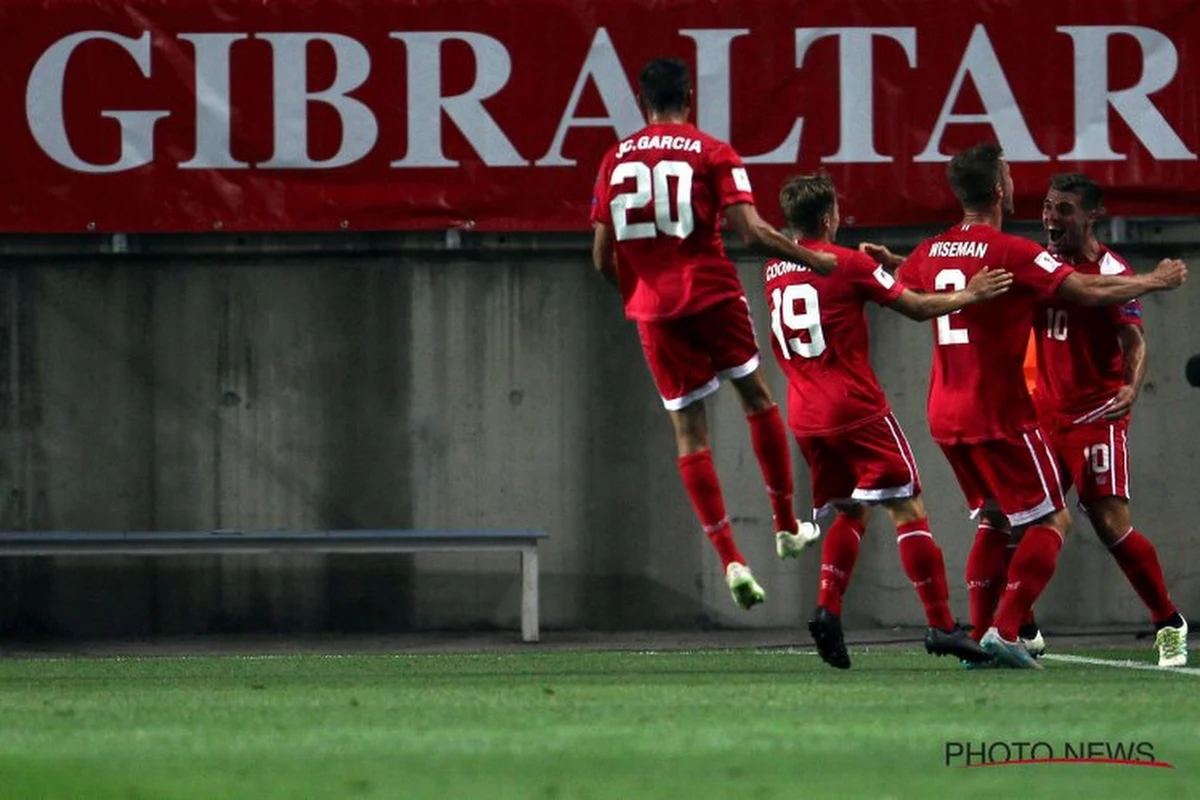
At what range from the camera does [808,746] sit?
559 cm

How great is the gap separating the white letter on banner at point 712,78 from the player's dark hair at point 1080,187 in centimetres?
426

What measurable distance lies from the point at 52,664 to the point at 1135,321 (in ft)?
17.4

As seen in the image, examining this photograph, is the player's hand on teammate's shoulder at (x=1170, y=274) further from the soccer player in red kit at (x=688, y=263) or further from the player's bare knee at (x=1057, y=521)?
the soccer player in red kit at (x=688, y=263)

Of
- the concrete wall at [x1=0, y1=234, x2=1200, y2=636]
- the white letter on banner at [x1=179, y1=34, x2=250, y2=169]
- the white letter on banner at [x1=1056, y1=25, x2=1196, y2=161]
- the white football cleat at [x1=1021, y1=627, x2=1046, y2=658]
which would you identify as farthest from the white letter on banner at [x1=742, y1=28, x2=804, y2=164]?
the white football cleat at [x1=1021, y1=627, x2=1046, y2=658]

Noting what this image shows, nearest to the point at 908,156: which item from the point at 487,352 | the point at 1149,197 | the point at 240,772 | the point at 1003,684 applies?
the point at 1149,197

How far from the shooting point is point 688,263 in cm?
888

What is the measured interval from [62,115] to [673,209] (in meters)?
6.13

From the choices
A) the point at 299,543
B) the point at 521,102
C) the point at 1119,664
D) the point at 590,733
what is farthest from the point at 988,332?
the point at 521,102

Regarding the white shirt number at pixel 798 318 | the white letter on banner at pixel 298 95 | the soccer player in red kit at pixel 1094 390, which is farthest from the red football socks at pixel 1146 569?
the white letter on banner at pixel 298 95

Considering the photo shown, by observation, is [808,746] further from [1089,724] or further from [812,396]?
[812,396]

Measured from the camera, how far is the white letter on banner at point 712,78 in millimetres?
13812

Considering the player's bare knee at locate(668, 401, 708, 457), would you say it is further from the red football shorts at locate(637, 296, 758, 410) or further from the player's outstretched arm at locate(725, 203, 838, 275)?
the player's outstretched arm at locate(725, 203, 838, 275)

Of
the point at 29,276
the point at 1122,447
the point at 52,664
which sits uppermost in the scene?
the point at 29,276

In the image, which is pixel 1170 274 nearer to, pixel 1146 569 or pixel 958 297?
pixel 958 297
